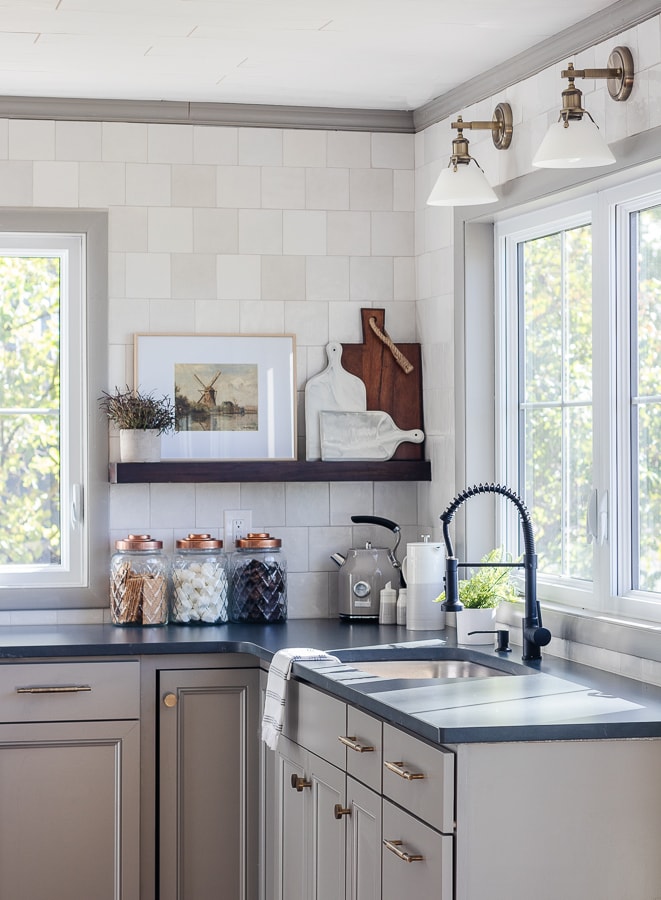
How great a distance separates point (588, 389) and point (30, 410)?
1.78m

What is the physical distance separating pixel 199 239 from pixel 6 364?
2.42ft

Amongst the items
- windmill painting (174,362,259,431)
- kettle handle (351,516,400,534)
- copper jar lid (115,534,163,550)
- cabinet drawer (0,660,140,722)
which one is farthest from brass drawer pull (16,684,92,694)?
kettle handle (351,516,400,534)

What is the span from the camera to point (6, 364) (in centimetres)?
384

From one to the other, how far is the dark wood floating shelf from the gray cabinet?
643mm

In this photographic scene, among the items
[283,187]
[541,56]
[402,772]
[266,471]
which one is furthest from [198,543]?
[541,56]

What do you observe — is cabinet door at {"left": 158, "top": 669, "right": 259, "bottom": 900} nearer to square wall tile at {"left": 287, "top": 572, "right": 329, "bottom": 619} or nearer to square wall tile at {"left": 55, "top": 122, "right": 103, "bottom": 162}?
square wall tile at {"left": 287, "top": 572, "right": 329, "bottom": 619}

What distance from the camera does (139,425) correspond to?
3711 mm

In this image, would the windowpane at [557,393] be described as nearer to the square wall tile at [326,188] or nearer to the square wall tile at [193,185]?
the square wall tile at [326,188]

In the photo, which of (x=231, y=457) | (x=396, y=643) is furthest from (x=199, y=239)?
(x=396, y=643)

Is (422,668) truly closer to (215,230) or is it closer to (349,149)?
(215,230)

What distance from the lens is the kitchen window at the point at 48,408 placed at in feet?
12.5

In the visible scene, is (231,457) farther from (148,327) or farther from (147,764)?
(147,764)

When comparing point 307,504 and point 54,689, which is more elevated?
point 307,504

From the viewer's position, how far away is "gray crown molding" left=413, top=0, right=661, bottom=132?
9.12ft
